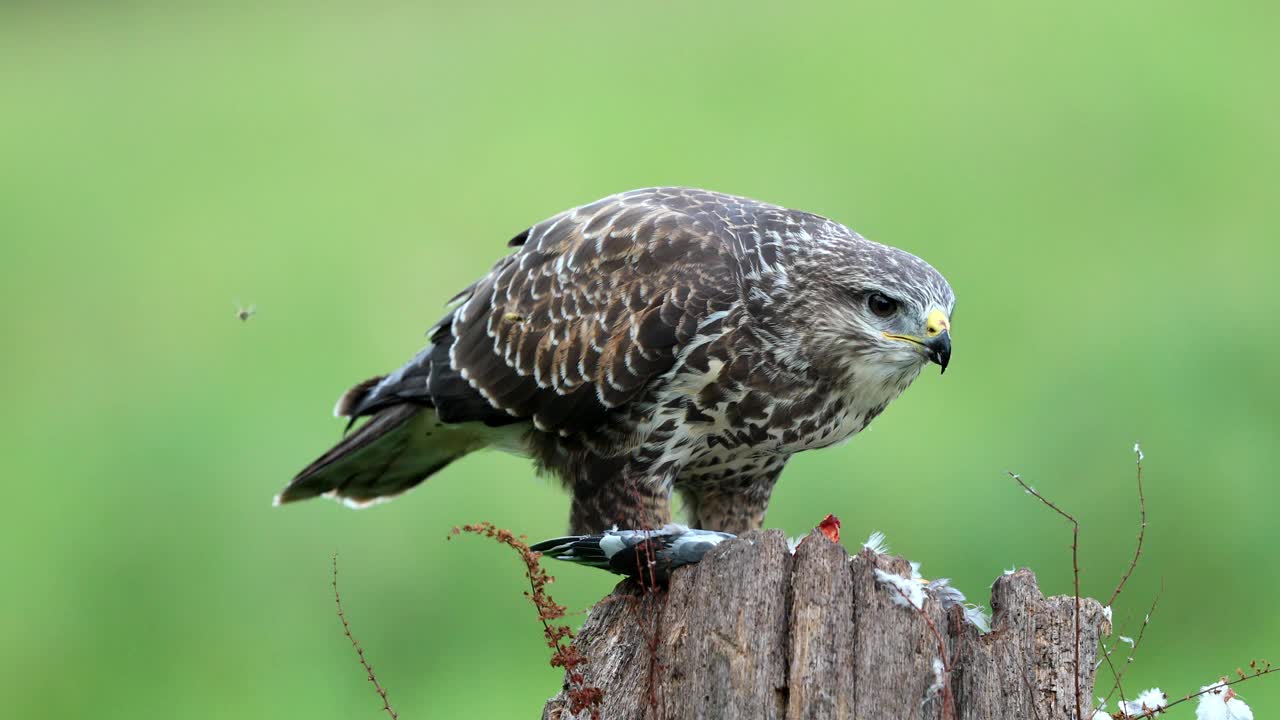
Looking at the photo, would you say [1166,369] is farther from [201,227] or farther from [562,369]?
[201,227]

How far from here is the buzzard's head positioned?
3877 millimetres

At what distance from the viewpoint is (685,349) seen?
4.04 meters

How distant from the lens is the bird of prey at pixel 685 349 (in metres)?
4.02

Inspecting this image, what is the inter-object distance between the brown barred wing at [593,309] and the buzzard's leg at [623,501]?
200 mm

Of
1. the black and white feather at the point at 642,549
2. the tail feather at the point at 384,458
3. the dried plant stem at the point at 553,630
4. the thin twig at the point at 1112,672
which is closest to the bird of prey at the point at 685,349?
the tail feather at the point at 384,458

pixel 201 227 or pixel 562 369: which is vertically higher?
pixel 201 227

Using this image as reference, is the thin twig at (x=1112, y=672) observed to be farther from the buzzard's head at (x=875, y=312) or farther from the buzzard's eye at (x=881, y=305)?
the buzzard's eye at (x=881, y=305)

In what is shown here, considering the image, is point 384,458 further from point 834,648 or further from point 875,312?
point 834,648

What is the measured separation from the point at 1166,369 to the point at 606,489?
5.32 meters

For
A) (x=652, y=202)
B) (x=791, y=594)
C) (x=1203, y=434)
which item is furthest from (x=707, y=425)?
(x=1203, y=434)

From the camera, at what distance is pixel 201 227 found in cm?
1131

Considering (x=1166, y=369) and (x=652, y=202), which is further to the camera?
(x=1166, y=369)

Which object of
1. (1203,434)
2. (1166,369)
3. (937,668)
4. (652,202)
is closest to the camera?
(937,668)

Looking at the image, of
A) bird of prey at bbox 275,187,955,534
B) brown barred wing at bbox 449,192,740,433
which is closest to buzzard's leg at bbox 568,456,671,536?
bird of prey at bbox 275,187,955,534
